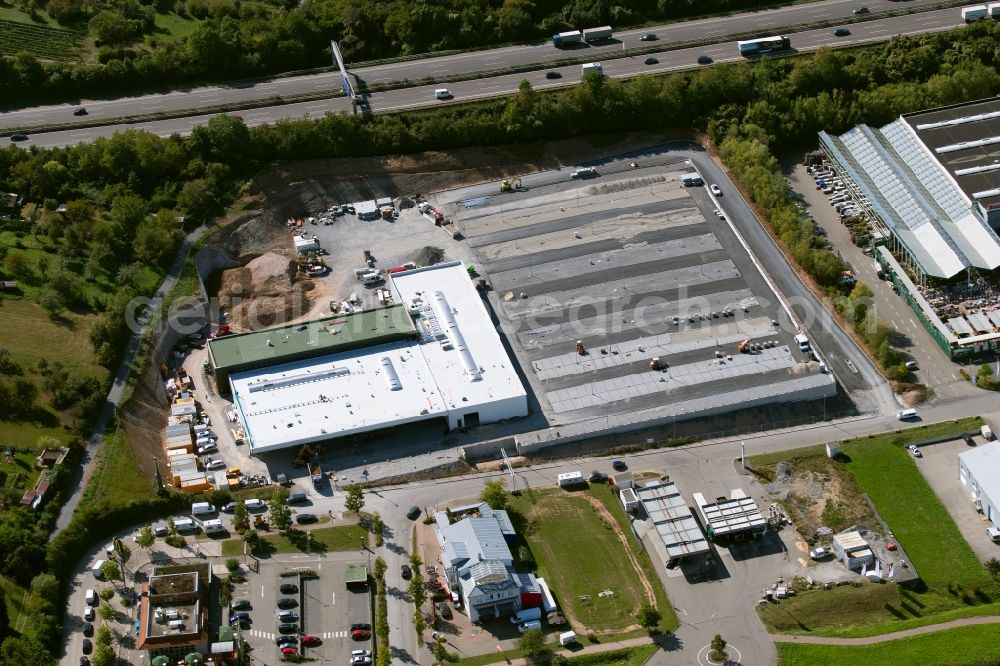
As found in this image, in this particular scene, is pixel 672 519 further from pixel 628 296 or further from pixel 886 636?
pixel 628 296

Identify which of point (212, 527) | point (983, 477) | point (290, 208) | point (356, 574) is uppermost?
point (290, 208)

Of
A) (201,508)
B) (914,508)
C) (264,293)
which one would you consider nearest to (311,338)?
(264,293)

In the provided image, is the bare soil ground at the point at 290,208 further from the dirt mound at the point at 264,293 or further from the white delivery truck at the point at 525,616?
the white delivery truck at the point at 525,616

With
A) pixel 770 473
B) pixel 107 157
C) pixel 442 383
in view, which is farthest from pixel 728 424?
pixel 107 157

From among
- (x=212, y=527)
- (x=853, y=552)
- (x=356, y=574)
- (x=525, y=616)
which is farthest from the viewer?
(x=212, y=527)

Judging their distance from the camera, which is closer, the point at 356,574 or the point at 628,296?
the point at 356,574

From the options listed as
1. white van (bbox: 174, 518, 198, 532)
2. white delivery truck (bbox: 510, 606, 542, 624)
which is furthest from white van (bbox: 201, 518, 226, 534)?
white delivery truck (bbox: 510, 606, 542, 624)

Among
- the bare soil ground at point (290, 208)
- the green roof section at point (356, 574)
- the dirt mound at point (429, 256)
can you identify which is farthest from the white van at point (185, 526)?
the dirt mound at point (429, 256)
